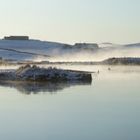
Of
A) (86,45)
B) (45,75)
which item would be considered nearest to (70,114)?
(45,75)

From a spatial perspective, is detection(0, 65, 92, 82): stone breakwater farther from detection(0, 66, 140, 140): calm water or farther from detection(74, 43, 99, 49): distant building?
detection(74, 43, 99, 49): distant building

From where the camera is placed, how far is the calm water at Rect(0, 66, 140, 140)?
914cm

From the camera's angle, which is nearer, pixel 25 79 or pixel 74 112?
pixel 74 112

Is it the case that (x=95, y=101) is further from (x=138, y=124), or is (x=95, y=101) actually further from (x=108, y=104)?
(x=138, y=124)

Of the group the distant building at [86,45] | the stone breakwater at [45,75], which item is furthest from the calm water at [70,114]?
the distant building at [86,45]

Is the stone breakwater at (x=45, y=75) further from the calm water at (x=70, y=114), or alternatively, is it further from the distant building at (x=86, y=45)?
the distant building at (x=86, y=45)

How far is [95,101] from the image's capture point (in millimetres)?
13359

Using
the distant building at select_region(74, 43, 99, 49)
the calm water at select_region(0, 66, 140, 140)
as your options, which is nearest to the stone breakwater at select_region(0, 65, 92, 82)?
the calm water at select_region(0, 66, 140, 140)

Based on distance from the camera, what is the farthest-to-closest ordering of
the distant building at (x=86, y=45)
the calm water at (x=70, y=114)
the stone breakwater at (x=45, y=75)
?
the distant building at (x=86, y=45), the stone breakwater at (x=45, y=75), the calm water at (x=70, y=114)

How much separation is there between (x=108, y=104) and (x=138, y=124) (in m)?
2.82

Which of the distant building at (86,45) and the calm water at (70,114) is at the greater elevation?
the distant building at (86,45)

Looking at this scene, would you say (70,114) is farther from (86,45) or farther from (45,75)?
(86,45)

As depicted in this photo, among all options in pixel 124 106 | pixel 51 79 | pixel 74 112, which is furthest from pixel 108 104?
pixel 51 79

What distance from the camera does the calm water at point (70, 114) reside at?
9.14m
